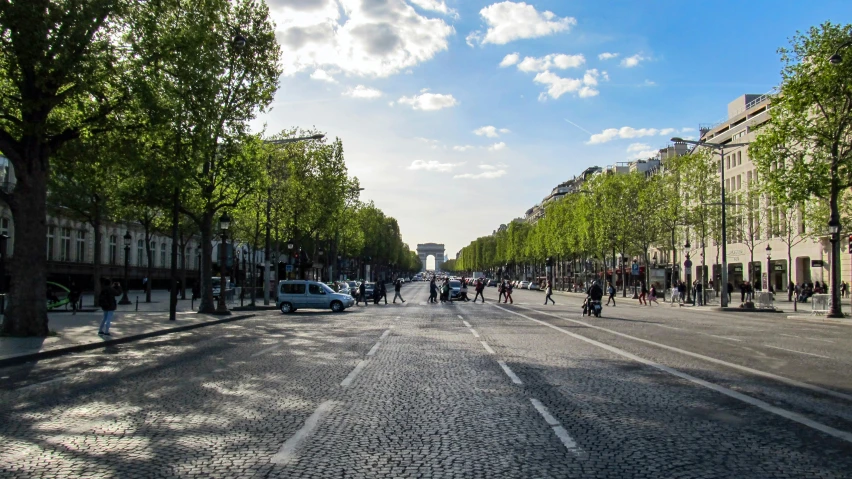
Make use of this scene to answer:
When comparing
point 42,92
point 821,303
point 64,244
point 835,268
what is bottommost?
point 821,303

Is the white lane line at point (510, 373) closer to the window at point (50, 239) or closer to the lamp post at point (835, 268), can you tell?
the lamp post at point (835, 268)

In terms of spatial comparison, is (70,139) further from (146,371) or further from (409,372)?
(409,372)

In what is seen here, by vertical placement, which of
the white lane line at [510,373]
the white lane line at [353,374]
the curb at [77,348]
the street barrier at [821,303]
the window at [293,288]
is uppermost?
the window at [293,288]

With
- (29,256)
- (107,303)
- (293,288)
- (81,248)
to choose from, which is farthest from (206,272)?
(81,248)

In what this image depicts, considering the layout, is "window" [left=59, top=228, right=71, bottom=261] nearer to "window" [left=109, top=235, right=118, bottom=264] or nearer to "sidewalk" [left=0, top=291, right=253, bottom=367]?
"window" [left=109, top=235, right=118, bottom=264]

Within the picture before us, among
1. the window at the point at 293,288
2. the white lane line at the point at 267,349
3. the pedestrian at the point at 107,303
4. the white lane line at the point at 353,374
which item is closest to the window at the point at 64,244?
the window at the point at 293,288

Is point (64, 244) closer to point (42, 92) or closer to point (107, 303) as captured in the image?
point (107, 303)

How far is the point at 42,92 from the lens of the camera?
19875 millimetres

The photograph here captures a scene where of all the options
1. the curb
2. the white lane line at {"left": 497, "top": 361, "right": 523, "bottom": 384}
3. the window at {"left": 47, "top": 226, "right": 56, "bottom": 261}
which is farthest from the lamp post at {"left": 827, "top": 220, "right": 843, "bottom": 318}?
the window at {"left": 47, "top": 226, "right": 56, "bottom": 261}

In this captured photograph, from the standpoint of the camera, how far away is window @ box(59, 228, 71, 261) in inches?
2398

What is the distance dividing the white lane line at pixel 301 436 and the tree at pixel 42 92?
1399 centimetres

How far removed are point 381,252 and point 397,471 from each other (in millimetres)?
121831

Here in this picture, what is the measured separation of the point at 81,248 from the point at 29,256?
49.7 metres

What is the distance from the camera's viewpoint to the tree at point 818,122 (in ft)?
106
